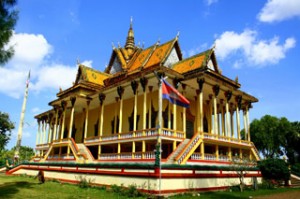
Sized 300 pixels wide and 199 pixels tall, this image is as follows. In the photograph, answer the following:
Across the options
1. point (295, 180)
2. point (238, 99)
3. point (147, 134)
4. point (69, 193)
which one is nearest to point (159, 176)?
point (69, 193)

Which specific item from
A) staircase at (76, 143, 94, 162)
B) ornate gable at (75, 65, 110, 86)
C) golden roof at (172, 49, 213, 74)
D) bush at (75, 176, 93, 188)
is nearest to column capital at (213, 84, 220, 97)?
golden roof at (172, 49, 213, 74)

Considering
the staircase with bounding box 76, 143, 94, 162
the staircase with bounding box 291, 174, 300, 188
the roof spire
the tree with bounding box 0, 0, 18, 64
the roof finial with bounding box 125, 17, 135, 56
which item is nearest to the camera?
the tree with bounding box 0, 0, 18, 64

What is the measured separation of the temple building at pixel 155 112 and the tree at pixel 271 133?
22.6 m

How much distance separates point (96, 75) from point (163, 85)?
20399 millimetres

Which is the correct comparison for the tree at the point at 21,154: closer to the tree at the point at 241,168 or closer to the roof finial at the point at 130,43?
the roof finial at the point at 130,43

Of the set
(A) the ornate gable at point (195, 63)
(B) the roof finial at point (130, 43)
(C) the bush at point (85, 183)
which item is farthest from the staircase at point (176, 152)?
(B) the roof finial at point (130, 43)

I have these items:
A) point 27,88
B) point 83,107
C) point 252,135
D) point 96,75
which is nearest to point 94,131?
point 83,107

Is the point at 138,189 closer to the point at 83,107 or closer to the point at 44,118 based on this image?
the point at 83,107

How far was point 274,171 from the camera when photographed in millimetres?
22703

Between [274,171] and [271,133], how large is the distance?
29490mm

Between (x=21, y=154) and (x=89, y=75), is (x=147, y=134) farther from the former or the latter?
(x=21, y=154)

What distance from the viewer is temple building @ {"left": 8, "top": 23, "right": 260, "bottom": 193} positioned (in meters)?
20.9

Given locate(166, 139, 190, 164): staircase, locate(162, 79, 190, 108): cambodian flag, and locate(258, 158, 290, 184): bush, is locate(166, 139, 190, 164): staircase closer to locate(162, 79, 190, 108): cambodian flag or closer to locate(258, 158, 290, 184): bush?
locate(162, 79, 190, 108): cambodian flag

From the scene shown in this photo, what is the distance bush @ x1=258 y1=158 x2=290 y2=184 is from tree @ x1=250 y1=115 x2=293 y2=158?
2791 centimetres
